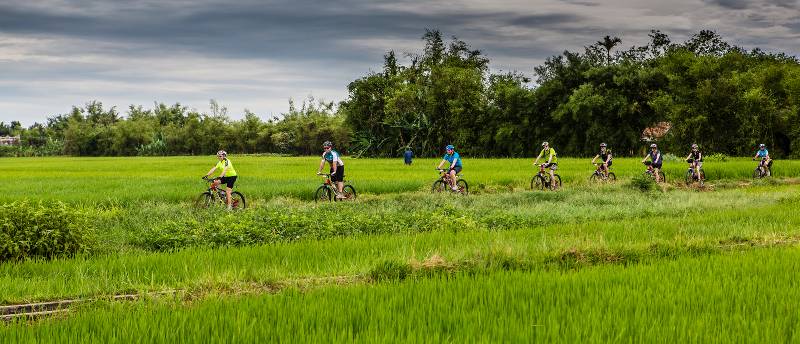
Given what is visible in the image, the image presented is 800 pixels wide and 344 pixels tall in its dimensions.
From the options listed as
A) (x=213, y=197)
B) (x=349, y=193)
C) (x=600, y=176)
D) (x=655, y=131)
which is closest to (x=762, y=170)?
(x=600, y=176)

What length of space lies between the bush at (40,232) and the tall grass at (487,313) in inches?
Answer: 169

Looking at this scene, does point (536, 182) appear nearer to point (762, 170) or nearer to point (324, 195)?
point (324, 195)

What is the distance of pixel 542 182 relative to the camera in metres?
23.7

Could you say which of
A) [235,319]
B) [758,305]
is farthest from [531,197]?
[235,319]

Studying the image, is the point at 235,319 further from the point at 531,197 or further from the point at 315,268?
the point at 531,197

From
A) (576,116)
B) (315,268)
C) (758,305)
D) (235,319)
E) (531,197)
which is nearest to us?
(235,319)

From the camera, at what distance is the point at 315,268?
27.8 feet

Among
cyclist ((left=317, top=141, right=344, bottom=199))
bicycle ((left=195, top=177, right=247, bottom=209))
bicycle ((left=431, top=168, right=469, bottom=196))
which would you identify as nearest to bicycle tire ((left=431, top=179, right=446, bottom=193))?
bicycle ((left=431, top=168, right=469, bottom=196))

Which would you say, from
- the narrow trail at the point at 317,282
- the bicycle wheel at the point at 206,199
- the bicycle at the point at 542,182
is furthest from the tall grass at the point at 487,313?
the bicycle at the point at 542,182

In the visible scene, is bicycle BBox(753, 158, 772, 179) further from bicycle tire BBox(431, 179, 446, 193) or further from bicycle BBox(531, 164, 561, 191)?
bicycle tire BBox(431, 179, 446, 193)

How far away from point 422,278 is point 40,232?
5928 mm

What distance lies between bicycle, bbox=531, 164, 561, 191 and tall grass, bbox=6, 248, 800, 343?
1645 centimetres

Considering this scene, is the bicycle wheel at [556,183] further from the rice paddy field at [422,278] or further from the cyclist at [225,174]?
the cyclist at [225,174]

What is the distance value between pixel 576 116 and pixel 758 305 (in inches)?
1895
